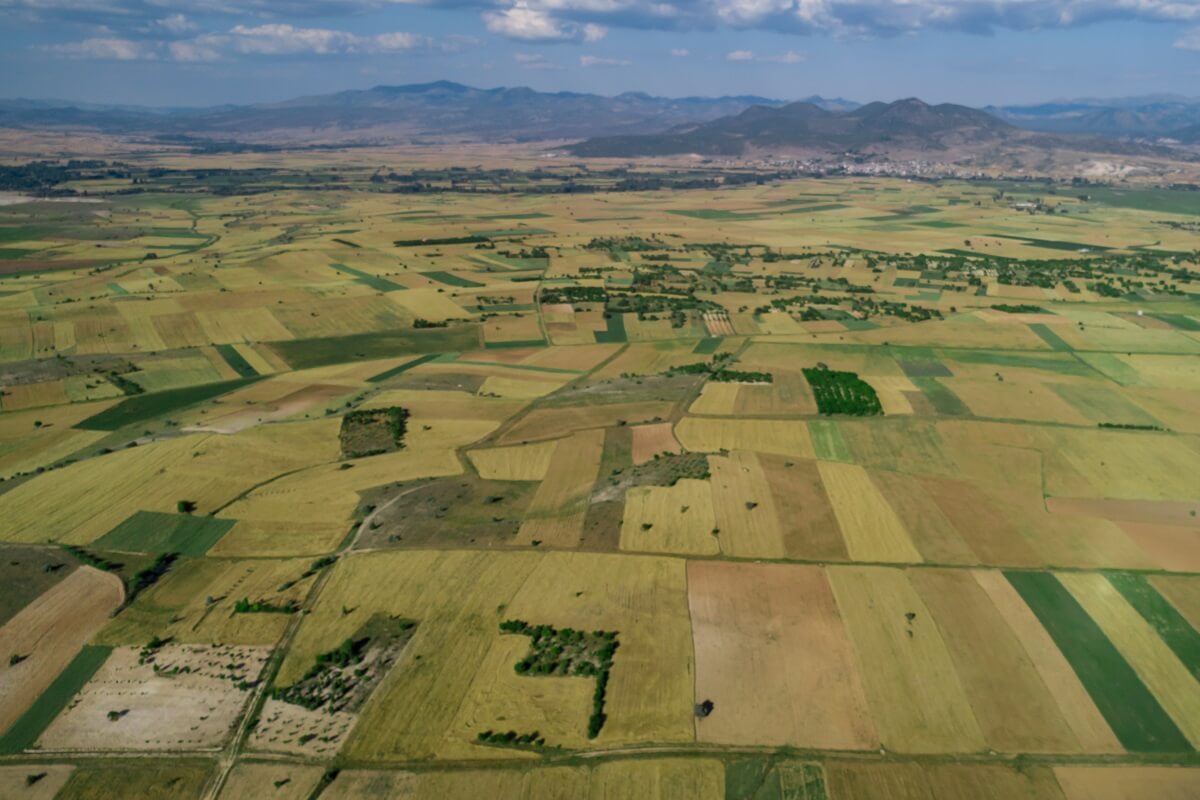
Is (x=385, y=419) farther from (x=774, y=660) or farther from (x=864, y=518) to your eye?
(x=774, y=660)

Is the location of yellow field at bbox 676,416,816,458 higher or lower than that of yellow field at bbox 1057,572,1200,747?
higher

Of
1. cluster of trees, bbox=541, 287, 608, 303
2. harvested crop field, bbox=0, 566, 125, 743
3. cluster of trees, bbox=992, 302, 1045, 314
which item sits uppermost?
cluster of trees, bbox=541, 287, 608, 303

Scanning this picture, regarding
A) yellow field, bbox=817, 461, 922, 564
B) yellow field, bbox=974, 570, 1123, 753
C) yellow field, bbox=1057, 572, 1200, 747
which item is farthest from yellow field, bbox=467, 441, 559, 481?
yellow field, bbox=1057, 572, 1200, 747

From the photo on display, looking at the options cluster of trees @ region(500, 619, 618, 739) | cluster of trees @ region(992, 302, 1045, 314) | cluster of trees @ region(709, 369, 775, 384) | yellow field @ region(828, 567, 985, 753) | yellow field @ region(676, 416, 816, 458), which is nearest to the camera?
yellow field @ region(828, 567, 985, 753)

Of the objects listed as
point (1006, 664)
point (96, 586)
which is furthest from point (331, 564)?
point (1006, 664)

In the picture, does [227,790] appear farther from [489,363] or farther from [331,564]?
[489,363]

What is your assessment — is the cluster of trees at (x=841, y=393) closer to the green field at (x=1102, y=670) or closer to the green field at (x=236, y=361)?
the green field at (x=1102, y=670)

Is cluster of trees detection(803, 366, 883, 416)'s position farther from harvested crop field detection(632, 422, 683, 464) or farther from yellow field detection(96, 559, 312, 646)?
yellow field detection(96, 559, 312, 646)
